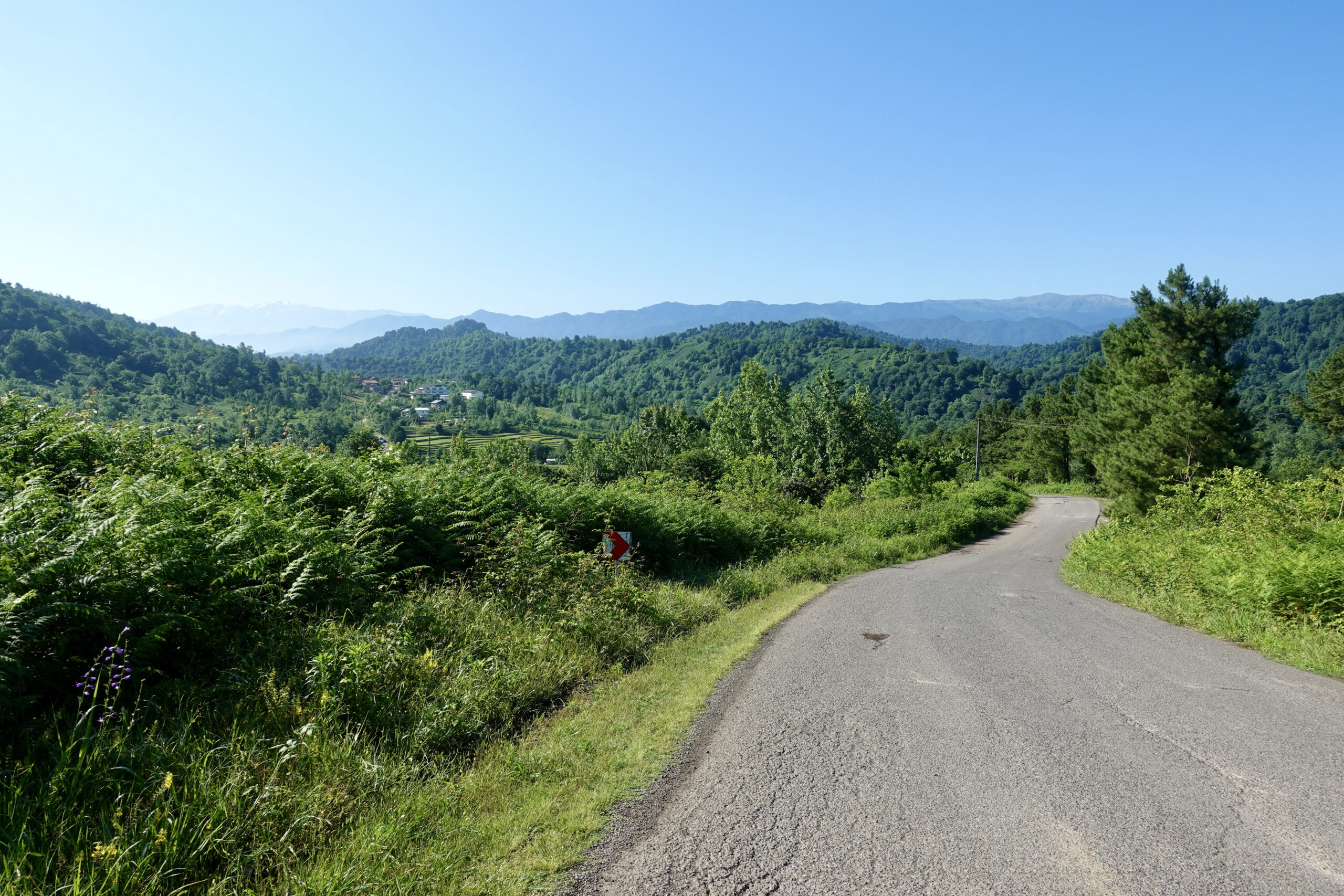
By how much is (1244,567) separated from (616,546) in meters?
9.80

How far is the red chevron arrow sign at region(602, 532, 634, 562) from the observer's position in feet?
33.4

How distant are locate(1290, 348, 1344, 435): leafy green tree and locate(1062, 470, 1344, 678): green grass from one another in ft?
123

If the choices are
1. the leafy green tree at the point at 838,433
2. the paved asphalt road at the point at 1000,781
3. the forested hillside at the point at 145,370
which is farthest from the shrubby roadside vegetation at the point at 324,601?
the forested hillside at the point at 145,370

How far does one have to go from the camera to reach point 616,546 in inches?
421

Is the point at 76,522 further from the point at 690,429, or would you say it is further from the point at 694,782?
the point at 690,429

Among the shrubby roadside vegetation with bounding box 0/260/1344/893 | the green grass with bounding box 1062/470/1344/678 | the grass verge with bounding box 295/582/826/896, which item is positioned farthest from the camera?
the green grass with bounding box 1062/470/1344/678

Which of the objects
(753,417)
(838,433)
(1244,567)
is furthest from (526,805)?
(753,417)

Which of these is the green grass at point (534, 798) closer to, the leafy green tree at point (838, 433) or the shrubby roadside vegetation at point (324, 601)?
the shrubby roadside vegetation at point (324, 601)

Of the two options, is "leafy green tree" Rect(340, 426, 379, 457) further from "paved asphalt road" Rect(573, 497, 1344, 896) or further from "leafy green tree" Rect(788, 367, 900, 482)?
"leafy green tree" Rect(788, 367, 900, 482)

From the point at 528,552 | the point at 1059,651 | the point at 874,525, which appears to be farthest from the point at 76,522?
the point at 874,525

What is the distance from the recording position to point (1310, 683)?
6008 mm

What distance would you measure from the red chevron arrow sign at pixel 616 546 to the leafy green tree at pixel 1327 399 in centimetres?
5238

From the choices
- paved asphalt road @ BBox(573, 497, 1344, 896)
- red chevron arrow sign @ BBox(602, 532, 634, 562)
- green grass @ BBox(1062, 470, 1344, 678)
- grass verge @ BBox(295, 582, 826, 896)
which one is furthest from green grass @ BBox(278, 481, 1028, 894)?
green grass @ BBox(1062, 470, 1344, 678)

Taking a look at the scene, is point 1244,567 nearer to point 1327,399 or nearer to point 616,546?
point 616,546
